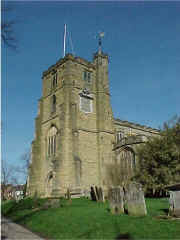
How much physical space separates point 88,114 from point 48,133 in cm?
632

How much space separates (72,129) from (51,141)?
4.77m

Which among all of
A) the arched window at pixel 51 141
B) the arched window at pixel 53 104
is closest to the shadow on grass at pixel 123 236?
the arched window at pixel 51 141

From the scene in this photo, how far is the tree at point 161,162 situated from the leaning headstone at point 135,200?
439 inches

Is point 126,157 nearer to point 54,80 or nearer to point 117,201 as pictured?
point 54,80

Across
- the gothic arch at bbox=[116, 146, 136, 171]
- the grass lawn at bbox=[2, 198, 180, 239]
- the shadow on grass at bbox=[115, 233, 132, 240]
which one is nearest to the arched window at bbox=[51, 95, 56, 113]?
the gothic arch at bbox=[116, 146, 136, 171]

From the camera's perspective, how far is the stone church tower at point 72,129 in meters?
30.2

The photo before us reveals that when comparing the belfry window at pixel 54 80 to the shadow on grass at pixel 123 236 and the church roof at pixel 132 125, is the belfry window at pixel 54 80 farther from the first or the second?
the shadow on grass at pixel 123 236

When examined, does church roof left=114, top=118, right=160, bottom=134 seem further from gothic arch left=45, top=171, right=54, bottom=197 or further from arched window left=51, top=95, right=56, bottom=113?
gothic arch left=45, top=171, right=54, bottom=197

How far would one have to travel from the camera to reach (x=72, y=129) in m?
31.7

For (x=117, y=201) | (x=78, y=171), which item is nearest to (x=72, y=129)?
(x=78, y=171)

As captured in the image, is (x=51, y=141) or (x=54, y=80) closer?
(x=51, y=141)

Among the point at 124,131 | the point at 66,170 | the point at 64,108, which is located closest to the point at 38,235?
the point at 66,170

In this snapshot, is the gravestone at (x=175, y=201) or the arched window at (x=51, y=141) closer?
the gravestone at (x=175, y=201)

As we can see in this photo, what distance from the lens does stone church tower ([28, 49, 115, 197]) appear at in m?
30.2
